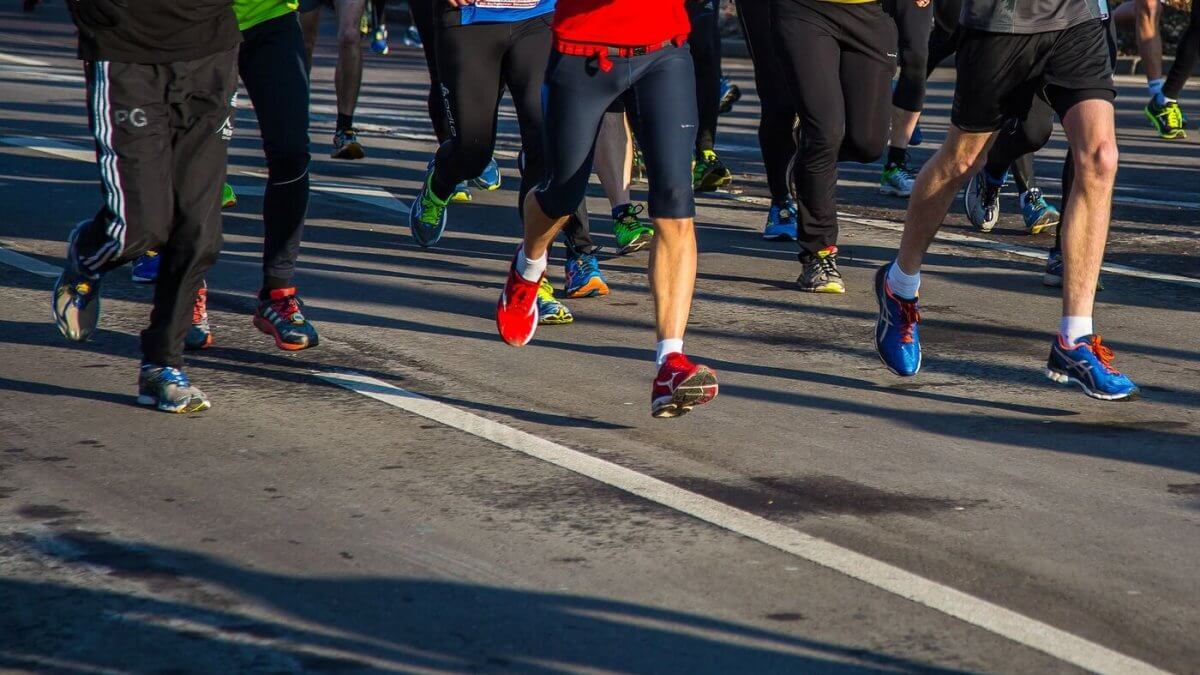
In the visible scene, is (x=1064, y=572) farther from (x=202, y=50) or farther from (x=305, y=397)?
(x=202, y=50)

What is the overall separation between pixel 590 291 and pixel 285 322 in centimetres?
158

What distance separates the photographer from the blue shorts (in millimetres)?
5492

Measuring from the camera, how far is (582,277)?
752cm

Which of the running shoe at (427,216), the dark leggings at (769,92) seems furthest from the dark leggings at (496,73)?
the dark leggings at (769,92)

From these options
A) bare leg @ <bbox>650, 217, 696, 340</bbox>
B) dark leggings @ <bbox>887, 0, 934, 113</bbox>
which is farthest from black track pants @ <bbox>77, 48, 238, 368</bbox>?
dark leggings @ <bbox>887, 0, 934, 113</bbox>

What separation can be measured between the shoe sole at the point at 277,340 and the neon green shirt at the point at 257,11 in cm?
110

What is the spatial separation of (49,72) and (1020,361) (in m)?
14.4

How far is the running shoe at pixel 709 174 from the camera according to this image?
35.3 feet

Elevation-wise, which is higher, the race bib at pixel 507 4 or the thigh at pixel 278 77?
the race bib at pixel 507 4

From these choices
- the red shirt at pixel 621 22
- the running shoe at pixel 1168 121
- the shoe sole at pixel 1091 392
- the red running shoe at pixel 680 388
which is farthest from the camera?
the running shoe at pixel 1168 121

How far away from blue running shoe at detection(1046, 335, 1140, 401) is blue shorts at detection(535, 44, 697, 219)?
4.50 ft

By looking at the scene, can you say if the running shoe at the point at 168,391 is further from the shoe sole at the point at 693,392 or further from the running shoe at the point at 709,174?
the running shoe at the point at 709,174

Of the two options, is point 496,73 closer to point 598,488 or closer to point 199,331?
point 199,331

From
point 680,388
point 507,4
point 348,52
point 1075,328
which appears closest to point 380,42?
point 348,52
